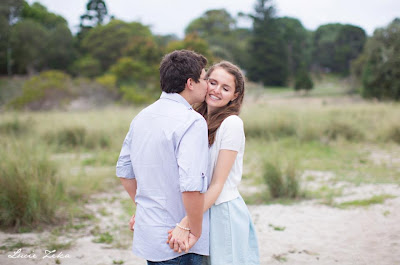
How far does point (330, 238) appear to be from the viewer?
4.32 meters

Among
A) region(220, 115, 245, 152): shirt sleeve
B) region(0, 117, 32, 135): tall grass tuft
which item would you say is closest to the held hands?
region(220, 115, 245, 152): shirt sleeve

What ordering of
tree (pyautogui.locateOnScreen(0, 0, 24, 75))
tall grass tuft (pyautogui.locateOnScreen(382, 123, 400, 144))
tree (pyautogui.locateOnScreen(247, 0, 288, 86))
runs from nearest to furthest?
tall grass tuft (pyautogui.locateOnScreen(382, 123, 400, 144)), tree (pyautogui.locateOnScreen(0, 0, 24, 75)), tree (pyautogui.locateOnScreen(247, 0, 288, 86))

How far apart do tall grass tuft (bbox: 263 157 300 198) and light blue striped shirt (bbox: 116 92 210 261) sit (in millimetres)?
4129

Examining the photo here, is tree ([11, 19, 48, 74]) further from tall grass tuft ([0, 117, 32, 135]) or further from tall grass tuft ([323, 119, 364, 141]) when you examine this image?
tall grass tuft ([323, 119, 364, 141])

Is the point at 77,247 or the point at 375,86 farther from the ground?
the point at 375,86

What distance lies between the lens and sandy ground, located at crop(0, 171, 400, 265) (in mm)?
3742

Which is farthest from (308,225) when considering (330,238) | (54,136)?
(54,136)

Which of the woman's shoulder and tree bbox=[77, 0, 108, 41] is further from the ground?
tree bbox=[77, 0, 108, 41]

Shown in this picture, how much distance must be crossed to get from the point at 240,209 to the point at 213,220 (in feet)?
0.52

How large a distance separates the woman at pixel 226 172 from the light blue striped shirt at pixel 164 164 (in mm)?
166

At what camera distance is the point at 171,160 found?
1.71 metres

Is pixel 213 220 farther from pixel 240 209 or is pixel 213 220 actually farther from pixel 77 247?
pixel 77 247

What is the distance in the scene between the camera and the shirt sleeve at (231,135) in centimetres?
192

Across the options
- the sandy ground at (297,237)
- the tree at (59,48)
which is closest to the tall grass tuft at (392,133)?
the sandy ground at (297,237)
